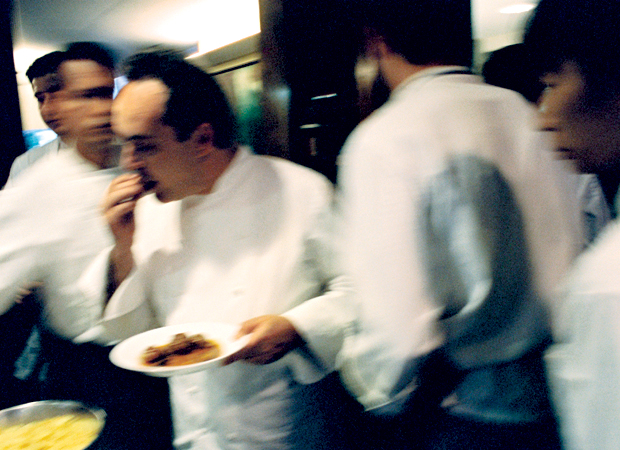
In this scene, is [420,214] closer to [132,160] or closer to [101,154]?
[132,160]

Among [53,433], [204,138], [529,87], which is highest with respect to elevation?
[529,87]

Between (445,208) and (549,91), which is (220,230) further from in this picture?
(549,91)

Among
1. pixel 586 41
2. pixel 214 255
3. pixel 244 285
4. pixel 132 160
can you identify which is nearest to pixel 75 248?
pixel 132 160

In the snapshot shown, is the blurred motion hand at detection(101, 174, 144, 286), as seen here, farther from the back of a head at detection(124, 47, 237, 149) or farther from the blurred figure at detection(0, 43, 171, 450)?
the back of a head at detection(124, 47, 237, 149)

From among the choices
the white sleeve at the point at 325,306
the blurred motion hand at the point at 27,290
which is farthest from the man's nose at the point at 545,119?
the blurred motion hand at the point at 27,290

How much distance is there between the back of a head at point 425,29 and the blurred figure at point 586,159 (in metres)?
0.20

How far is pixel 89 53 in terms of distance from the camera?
1.82 meters

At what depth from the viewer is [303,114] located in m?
2.76

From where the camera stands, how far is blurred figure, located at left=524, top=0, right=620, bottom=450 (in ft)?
1.98

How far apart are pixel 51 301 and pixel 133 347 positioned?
1.61 feet

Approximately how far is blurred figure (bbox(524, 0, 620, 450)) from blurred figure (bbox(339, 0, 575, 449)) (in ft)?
0.46

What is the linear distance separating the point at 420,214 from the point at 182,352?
69 cm

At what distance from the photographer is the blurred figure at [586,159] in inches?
23.8

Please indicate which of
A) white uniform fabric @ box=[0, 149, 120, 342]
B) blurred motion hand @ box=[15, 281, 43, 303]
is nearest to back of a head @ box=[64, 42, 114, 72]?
white uniform fabric @ box=[0, 149, 120, 342]
